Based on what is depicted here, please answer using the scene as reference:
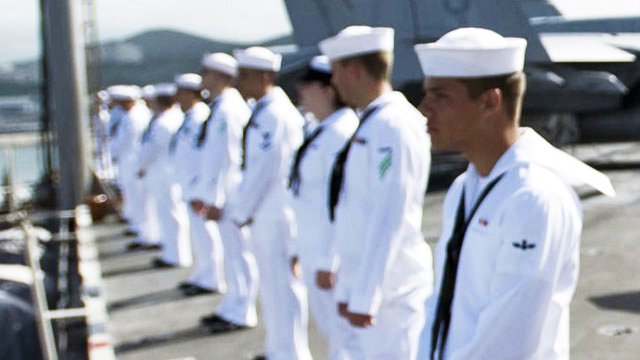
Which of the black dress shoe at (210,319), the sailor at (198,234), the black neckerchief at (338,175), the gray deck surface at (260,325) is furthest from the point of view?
the sailor at (198,234)

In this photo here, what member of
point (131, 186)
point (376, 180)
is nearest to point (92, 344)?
point (376, 180)

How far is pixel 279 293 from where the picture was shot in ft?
13.8

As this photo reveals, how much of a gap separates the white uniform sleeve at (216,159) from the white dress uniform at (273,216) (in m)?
0.86

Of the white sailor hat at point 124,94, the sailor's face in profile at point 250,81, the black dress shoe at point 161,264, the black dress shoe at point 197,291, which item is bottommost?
the black dress shoe at point 161,264

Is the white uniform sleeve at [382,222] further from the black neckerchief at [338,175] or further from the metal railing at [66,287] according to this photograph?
the metal railing at [66,287]

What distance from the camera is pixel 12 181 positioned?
9.18 m

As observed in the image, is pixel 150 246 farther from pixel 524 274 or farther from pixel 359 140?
pixel 524 274

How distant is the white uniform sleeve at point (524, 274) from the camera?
1489mm

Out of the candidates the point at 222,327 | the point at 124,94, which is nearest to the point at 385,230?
the point at 222,327

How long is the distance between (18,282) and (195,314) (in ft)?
3.78

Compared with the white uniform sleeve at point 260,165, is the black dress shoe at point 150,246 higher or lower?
lower

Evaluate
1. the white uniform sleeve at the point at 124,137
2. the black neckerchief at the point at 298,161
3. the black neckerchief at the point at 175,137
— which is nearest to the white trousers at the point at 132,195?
the white uniform sleeve at the point at 124,137

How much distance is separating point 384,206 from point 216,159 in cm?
270

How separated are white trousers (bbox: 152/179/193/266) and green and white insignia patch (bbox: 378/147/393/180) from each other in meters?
4.92
